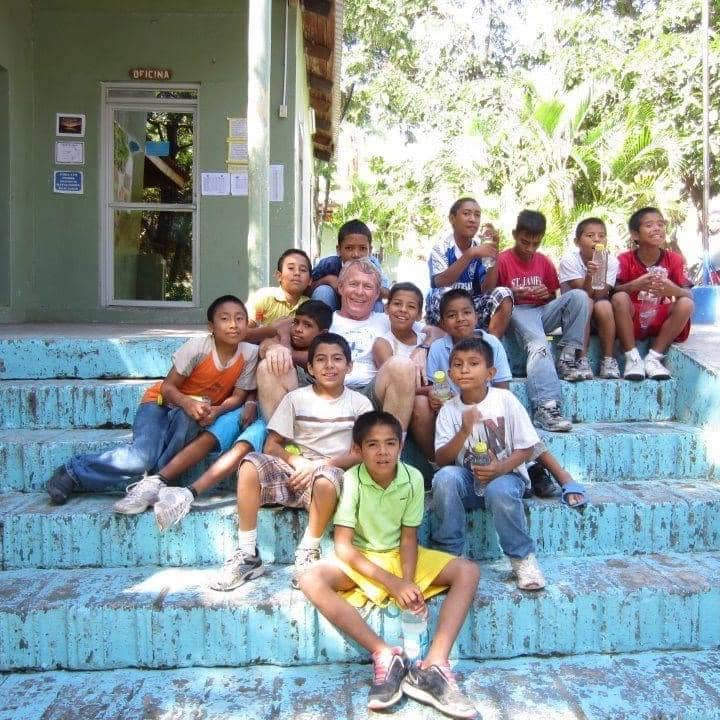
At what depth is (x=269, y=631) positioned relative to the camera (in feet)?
9.30

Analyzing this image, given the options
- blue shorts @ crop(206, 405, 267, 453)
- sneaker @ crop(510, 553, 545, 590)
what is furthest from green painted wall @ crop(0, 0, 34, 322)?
sneaker @ crop(510, 553, 545, 590)

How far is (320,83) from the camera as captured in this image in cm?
A: 969

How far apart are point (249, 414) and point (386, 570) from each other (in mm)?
1117

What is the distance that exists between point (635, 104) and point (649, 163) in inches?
37.5

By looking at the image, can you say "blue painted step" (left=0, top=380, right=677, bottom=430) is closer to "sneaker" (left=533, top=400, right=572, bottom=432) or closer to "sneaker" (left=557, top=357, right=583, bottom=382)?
"sneaker" (left=557, top=357, right=583, bottom=382)

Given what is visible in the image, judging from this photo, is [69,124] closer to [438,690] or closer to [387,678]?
[387,678]

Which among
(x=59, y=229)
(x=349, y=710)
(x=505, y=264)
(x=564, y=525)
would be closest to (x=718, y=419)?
(x=564, y=525)

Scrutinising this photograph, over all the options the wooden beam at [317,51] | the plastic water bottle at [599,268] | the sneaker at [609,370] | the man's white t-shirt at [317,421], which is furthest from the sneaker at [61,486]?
the wooden beam at [317,51]

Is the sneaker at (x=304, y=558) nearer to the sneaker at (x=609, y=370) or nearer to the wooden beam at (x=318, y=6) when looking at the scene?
the sneaker at (x=609, y=370)

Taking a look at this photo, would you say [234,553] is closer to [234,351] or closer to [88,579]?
[88,579]

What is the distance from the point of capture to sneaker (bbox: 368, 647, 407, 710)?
8.21ft

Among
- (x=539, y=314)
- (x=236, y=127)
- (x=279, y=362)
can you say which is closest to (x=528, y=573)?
(x=279, y=362)

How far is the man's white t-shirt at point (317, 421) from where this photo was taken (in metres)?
3.32

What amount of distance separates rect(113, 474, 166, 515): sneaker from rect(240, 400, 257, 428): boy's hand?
1.57 feet
